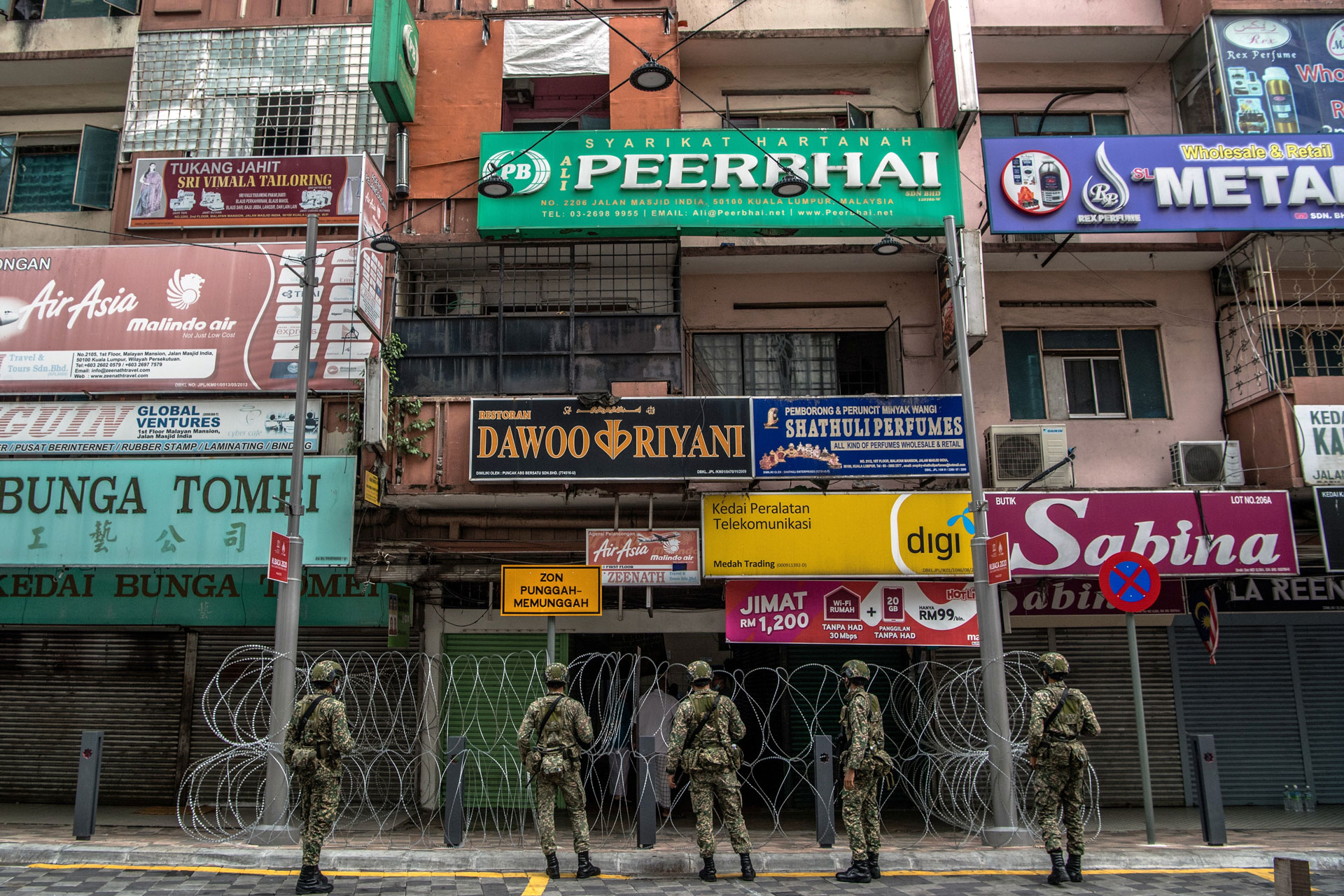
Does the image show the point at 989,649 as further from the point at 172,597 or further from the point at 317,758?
the point at 172,597

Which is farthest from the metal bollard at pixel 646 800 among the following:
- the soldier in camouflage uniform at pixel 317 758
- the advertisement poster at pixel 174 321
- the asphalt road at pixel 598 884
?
the advertisement poster at pixel 174 321

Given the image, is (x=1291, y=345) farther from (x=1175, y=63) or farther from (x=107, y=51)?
(x=107, y=51)

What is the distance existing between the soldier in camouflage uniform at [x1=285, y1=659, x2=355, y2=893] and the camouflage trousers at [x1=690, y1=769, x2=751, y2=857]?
3273mm

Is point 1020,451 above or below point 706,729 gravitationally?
above

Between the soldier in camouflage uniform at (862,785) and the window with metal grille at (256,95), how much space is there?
11.1 m

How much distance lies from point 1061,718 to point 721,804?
10.9ft

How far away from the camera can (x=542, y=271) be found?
48.3 ft

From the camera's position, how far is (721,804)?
Result: 29.6 feet

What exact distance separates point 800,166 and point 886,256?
2.07 m

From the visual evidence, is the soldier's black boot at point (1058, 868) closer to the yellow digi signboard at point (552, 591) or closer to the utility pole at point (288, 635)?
the yellow digi signboard at point (552, 591)

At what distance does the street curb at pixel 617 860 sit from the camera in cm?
938

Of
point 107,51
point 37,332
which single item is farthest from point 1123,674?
point 107,51

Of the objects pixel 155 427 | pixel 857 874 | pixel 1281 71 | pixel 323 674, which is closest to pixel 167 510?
pixel 155 427

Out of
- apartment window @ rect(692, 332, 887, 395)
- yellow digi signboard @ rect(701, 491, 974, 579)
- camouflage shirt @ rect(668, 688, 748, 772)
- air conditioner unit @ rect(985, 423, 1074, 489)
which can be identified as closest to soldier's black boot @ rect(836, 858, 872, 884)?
camouflage shirt @ rect(668, 688, 748, 772)
